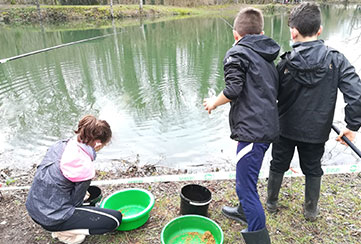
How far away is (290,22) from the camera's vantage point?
74.6 inches

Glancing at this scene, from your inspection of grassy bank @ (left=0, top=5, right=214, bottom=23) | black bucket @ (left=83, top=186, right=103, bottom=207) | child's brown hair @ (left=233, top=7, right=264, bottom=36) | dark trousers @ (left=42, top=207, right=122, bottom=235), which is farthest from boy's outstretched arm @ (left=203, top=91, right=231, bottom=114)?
grassy bank @ (left=0, top=5, right=214, bottom=23)

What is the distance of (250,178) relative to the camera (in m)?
1.81

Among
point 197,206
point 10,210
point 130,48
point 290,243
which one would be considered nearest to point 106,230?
point 197,206

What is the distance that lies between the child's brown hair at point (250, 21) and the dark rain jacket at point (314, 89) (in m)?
0.30

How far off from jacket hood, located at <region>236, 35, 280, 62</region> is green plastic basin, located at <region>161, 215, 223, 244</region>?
1.29 meters

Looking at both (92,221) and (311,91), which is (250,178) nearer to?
(311,91)

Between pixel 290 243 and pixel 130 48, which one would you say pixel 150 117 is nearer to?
pixel 290 243

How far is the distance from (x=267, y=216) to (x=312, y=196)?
41 centimetres

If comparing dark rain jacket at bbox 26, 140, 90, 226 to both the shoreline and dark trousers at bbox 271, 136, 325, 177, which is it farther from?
the shoreline

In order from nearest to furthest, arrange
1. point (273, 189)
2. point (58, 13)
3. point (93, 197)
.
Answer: point (273, 189)
point (93, 197)
point (58, 13)

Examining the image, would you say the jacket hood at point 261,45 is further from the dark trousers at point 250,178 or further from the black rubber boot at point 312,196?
the black rubber boot at point 312,196

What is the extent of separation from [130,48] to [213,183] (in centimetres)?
1000

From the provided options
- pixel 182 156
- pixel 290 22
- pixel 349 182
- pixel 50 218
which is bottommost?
pixel 182 156

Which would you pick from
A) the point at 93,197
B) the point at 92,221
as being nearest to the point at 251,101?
the point at 92,221
